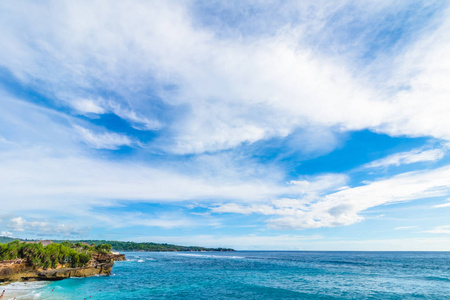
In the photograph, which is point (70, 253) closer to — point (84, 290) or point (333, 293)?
point (84, 290)

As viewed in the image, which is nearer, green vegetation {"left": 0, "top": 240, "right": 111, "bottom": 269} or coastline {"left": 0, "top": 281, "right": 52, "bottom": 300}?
coastline {"left": 0, "top": 281, "right": 52, "bottom": 300}

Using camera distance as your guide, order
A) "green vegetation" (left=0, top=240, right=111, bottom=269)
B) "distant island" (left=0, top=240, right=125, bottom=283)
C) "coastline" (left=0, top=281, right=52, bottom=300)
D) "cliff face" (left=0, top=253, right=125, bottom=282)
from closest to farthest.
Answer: "coastline" (left=0, top=281, right=52, bottom=300) → "cliff face" (left=0, top=253, right=125, bottom=282) → "distant island" (left=0, top=240, right=125, bottom=283) → "green vegetation" (left=0, top=240, right=111, bottom=269)

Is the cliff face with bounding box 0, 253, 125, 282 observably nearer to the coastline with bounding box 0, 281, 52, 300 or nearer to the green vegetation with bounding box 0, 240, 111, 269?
the green vegetation with bounding box 0, 240, 111, 269

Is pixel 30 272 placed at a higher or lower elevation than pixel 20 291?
higher

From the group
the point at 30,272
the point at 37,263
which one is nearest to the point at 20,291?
the point at 30,272

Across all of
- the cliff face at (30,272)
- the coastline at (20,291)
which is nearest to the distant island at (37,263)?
the cliff face at (30,272)

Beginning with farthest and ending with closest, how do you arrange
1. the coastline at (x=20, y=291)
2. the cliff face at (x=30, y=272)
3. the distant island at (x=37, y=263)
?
the distant island at (x=37, y=263)
the cliff face at (x=30, y=272)
the coastline at (x=20, y=291)

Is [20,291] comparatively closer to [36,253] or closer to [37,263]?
[37,263]

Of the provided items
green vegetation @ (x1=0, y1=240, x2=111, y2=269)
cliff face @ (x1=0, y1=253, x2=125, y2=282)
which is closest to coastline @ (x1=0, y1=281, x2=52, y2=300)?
cliff face @ (x1=0, y1=253, x2=125, y2=282)

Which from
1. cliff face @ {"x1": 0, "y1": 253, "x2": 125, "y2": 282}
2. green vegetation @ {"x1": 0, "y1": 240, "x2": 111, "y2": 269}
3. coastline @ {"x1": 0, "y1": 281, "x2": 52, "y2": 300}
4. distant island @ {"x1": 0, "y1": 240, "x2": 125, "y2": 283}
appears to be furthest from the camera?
green vegetation @ {"x1": 0, "y1": 240, "x2": 111, "y2": 269}

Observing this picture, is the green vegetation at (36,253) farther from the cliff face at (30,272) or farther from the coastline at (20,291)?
the coastline at (20,291)

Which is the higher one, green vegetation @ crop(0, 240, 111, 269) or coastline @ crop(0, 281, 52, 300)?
green vegetation @ crop(0, 240, 111, 269)

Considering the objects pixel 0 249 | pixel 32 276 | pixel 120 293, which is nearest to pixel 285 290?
pixel 120 293

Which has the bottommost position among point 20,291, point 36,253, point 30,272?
point 20,291
